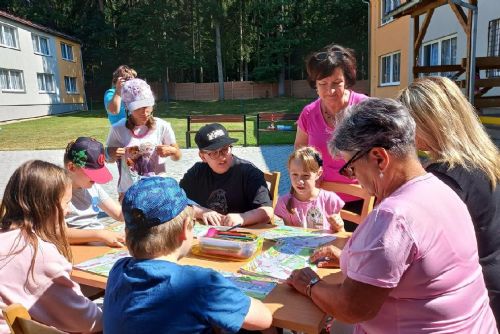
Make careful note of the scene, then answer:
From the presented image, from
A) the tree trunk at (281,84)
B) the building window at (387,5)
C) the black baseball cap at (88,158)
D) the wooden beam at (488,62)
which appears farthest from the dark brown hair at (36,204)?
the tree trunk at (281,84)

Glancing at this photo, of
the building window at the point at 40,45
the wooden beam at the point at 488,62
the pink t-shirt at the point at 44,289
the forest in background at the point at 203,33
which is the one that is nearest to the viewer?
the pink t-shirt at the point at 44,289

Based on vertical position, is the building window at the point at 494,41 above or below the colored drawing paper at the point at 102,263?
above

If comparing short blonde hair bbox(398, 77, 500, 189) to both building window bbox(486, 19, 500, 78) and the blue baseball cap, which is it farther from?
building window bbox(486, 19, 500, 78)

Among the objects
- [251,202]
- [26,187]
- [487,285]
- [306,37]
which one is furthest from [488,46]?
[306,37]

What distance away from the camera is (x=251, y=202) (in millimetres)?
3141

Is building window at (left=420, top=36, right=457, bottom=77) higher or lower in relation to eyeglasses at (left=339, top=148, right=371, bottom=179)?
higher

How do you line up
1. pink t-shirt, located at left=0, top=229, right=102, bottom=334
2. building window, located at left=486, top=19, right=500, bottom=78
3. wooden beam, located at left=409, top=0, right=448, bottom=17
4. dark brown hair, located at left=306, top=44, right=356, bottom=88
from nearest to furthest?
pink t-shirt, located at left=0, top=229, right=102, bottom=334, dark brown hair, located at left=306, top=44, right=356, bottom=88, wooden beam, located at left=409, top=0, right=448, bottom=17, building window, located at left=486, top=19, right=500, bottom=78

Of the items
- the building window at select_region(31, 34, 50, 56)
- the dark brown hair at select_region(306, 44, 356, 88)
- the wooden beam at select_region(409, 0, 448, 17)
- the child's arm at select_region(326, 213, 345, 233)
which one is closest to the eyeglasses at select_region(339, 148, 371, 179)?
the child's arm at select_region(326, 213, 345, 233)

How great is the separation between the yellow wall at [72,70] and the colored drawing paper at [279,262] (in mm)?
32413

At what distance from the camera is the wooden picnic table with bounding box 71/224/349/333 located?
1581 mm

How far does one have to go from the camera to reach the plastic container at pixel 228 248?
7.08 ft

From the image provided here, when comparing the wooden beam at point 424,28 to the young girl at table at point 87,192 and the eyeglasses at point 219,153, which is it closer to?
the eyeglasses at point 219,153

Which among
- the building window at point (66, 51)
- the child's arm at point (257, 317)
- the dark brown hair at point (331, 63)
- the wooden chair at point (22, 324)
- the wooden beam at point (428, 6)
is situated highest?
the building window at point (66, 51)

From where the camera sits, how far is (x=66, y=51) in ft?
110
